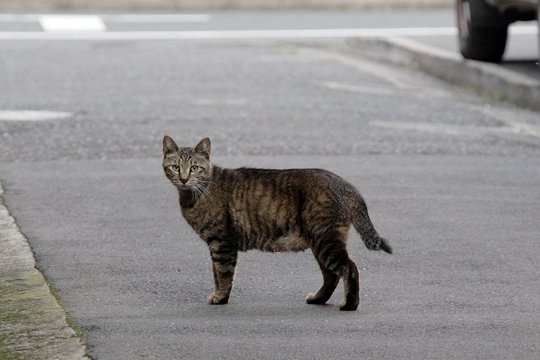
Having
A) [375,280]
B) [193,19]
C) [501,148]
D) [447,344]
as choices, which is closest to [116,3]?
[193,19]

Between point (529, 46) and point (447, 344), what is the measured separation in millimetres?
12723

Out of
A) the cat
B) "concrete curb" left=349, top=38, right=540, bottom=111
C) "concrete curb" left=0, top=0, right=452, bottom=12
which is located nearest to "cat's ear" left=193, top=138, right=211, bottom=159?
the cat

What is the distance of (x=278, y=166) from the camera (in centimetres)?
1006

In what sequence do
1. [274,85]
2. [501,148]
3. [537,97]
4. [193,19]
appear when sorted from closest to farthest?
[501,148] < [537,97] < [274,85] < [193,19]

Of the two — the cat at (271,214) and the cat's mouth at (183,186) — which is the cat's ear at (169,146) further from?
the cat's mouth at (183,186)

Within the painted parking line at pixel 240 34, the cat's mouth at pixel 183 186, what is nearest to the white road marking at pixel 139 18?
the painted parking line at pixel 240 34

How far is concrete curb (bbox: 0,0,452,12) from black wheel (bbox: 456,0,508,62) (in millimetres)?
8422

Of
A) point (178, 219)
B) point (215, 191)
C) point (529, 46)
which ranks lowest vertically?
point (529, 46)

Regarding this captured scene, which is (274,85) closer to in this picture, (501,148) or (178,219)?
(501,148)

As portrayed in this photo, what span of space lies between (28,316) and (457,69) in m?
9.80

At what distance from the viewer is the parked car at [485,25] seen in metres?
14.8

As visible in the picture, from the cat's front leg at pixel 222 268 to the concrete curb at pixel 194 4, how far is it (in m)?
16.7

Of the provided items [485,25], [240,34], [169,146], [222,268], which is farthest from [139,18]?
[222,268]

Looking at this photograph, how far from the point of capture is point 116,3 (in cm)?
2331
